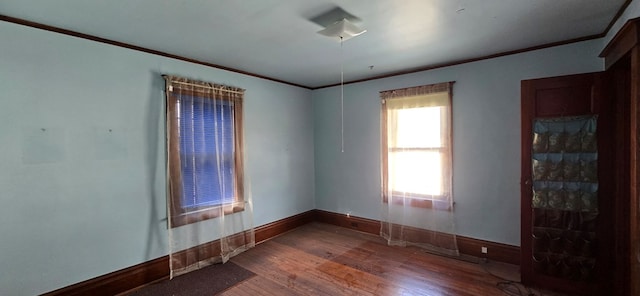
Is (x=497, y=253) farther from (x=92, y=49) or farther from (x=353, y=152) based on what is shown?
(x=92, y=49)

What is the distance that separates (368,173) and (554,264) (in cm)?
236

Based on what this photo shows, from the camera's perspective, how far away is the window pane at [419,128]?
3.61 meters

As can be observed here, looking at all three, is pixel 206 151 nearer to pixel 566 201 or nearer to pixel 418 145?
pixel 418 145

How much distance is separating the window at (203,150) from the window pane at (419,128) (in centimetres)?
223

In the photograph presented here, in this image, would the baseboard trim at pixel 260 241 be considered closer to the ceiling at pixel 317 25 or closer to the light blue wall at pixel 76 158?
the light blue wall at pixel 76 158

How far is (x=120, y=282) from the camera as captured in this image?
2678mm

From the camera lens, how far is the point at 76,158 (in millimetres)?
2486

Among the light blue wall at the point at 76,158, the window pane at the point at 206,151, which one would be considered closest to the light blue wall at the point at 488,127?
the window pane at the point at 206,151

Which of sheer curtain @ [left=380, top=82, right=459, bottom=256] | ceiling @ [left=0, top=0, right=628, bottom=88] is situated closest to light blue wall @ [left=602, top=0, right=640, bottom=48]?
ceiling @ [left=0, top=0, right=628, bottom=88]

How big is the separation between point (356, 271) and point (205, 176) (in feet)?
6.83

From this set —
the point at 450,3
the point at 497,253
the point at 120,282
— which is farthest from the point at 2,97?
the point at 497,253

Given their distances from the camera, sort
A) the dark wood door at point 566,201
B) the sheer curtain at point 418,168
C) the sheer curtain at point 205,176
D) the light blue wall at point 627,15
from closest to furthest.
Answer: the light blue wall at point 627,15 → the dark wood door at point 566,201 → the sheer curtain at point 205,176 → the sheer curtain at point 418,168

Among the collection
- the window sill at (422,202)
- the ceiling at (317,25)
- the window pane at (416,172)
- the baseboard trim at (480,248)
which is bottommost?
the baseboard trim at (480,248)

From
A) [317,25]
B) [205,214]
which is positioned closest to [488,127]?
[317,25]
